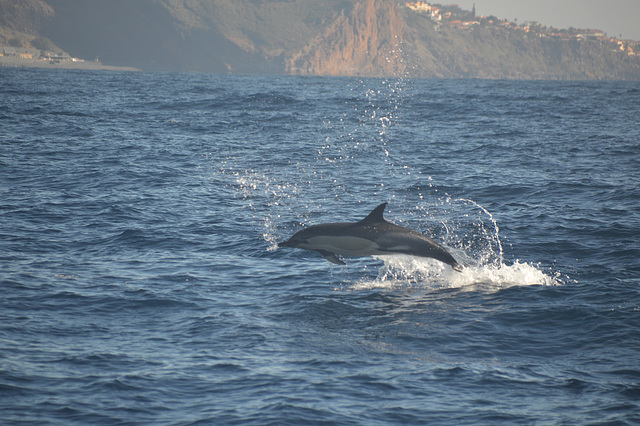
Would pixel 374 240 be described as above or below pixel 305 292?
above

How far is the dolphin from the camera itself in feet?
42.7

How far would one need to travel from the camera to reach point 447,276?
14.7m

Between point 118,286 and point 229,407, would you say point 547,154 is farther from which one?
point 229,407

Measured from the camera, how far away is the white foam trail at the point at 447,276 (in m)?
14.2

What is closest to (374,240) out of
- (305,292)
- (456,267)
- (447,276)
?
(456,267)

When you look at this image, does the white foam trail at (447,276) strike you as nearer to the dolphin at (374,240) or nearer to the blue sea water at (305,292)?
the blue sea water at (305,292)

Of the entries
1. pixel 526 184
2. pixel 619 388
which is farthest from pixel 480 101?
pixel 619 388

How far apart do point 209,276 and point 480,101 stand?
60.1m

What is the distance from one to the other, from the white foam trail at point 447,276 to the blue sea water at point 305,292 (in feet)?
0.21

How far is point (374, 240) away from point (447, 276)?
254 centimetres

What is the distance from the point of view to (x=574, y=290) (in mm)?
13695

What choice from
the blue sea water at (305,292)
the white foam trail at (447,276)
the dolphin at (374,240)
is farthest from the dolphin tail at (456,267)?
the white foam trail at (447,276)

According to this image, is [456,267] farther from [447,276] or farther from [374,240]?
[374,240]

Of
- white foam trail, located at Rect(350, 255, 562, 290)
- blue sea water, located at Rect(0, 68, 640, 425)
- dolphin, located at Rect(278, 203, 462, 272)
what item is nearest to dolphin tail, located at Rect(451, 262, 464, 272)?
dolphin, located at Rect(278, 203, 462, 272)
